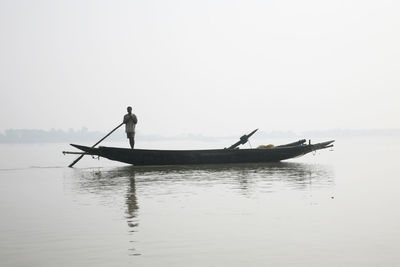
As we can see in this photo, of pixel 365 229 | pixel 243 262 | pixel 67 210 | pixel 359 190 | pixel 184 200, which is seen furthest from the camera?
pixel 359 190

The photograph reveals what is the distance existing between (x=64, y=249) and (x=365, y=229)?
545cm

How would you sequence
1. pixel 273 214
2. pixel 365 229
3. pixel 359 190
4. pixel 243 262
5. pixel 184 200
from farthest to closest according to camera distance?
pixel 359 190, pixel 184 200, pixel 273 214, pixel 365 229, pixel 243 262

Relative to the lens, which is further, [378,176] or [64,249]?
[378,176]

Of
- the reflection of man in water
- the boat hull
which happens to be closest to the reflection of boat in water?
the boat hull

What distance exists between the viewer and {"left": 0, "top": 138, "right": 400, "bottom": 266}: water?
307 inches

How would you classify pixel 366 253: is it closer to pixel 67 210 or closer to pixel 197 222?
pixel 197 222

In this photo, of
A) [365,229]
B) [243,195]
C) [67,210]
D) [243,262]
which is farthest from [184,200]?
[243,262]

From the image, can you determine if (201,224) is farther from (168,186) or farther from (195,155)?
(195,155)

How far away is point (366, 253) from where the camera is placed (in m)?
7.87

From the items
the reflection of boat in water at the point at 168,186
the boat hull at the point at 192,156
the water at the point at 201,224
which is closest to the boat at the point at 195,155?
the boat hull at the point at 192,156

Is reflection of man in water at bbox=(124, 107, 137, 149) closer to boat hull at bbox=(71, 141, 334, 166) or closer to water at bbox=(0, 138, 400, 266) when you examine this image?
boat hull at bbox=(71, 141, 334, 166)

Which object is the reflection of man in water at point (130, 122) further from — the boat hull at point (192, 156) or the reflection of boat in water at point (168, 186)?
the reflection of boat in water at point (168, 186)

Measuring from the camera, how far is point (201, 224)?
10453 mm

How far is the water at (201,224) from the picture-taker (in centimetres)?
779
